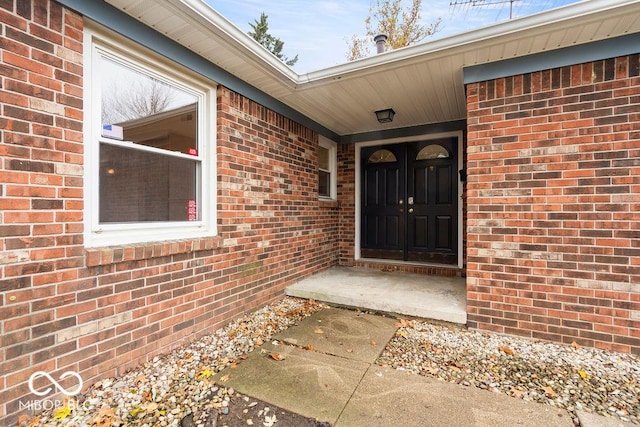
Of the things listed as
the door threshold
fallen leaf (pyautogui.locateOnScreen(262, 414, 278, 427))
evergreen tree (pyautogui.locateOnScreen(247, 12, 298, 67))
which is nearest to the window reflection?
fallen leaf (pyautogui.locateOnScreen(262, 414, 278, 427))

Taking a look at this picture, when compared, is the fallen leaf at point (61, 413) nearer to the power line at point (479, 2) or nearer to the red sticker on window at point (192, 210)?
the red sticker on window at point (192, 210)

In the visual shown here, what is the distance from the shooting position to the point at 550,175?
2721mm

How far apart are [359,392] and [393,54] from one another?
2.88 metres

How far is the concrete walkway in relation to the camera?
1.77 meters

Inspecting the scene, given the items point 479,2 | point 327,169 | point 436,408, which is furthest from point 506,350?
point 479,2

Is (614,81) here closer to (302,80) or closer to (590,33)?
(590,33)

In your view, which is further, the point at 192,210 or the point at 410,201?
the point at 410,201

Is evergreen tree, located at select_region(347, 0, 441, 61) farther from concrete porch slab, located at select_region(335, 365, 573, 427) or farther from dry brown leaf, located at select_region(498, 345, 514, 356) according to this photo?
concrete porch slab, located at select_region(335, 365, 573, 427)

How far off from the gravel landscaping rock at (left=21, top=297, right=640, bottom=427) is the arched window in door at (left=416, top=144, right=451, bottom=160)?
9.60 feet

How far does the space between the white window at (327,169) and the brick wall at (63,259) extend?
242 centimetres

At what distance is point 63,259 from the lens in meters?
1.91

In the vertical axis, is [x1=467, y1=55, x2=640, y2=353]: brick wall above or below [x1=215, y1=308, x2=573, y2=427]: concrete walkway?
above

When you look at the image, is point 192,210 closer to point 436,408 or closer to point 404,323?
point 404,323

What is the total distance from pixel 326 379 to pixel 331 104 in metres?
3.22
